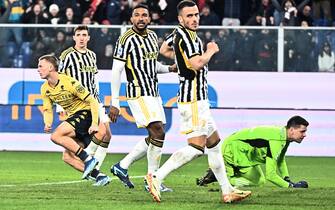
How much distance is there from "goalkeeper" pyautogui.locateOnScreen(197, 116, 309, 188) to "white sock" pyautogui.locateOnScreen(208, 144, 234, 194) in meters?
1.77

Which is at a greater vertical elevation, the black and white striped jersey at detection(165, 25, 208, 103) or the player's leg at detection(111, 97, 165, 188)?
Result: the black and white striped jersey at detection(165, 25, 208, 103)

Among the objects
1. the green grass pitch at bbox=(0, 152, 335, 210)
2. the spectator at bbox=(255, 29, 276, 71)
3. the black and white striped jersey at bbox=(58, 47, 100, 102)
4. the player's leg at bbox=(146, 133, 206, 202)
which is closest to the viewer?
the green grass pitch at bbox=(0, 152, 335, 210)

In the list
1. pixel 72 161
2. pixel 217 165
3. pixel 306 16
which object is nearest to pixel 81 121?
pixel 72 161

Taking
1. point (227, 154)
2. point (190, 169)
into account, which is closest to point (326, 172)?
point (190, 169)

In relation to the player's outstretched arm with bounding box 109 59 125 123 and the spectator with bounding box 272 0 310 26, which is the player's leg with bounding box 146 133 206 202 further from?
the spectator with bounding box 272 0 310 26

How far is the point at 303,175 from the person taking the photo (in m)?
16.5

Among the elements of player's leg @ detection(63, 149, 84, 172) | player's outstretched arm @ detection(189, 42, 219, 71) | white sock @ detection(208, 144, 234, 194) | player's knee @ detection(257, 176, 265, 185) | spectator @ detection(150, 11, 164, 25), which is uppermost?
player's outstretched arm @ detection(189, 42, 219, 71)

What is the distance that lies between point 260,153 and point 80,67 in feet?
10.3

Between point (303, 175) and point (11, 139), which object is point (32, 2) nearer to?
point (11, 139)

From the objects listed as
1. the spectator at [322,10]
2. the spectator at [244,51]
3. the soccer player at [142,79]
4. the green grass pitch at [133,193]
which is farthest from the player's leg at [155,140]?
the spectator at [322,10]

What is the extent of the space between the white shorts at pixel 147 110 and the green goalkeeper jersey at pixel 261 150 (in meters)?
1.24

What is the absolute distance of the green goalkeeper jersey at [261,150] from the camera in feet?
43.7

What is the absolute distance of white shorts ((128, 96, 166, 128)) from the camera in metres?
A: 13.2

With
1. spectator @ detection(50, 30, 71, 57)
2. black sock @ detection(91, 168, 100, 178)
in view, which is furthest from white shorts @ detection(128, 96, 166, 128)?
spectator @ detection(50, 30, 71, 57)
